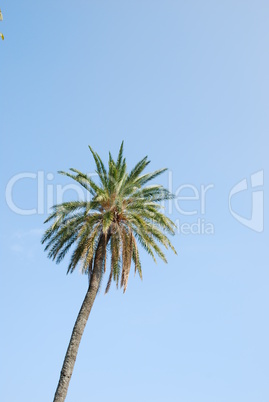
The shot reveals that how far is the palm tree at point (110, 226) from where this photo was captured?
79.4 ft

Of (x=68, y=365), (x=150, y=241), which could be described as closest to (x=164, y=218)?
(x=150, y=241)

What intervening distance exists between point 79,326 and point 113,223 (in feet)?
18.5

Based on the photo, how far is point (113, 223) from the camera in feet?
81.2

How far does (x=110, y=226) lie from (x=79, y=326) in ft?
17.9

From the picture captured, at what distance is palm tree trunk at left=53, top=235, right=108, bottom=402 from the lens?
20812 millimetres

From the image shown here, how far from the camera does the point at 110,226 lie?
81.3 feet

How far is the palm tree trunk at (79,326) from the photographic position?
20.8 m

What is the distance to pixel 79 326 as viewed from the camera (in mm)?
22625

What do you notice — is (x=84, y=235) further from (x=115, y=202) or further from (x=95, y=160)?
(x=95, y=160)

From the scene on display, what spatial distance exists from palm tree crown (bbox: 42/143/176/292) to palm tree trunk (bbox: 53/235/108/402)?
291 millimetres

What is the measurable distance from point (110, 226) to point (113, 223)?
0.23m

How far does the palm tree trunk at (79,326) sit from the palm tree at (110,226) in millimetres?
49

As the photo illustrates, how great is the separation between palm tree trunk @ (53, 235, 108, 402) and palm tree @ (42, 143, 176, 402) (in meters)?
→ 0.05

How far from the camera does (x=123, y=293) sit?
2384 centimetres
